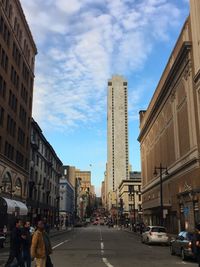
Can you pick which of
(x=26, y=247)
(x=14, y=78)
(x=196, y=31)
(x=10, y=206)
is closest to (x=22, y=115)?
(x=14, y=78)

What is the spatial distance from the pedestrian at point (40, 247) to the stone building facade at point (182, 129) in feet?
101

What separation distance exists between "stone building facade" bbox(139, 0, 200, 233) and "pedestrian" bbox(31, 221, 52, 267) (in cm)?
3065

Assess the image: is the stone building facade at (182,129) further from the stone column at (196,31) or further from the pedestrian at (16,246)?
the pedestrian at (16,246)

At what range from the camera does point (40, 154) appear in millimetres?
83062

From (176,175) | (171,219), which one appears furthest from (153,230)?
(171,219)

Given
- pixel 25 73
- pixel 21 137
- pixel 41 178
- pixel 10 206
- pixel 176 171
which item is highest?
pixel 25 73

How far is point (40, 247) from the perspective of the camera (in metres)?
10.7

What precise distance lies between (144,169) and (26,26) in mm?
41247

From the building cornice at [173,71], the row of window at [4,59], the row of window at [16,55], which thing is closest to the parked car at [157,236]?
the building cornice at [173,71]

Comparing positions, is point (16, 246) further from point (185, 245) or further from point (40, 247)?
point (185, 245)

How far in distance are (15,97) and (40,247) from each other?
4935cm

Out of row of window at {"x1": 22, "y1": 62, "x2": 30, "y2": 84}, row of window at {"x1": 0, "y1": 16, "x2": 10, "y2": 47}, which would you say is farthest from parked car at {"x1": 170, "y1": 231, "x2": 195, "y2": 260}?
row of window at {"x1": 22, "y1": 62, "x2": 30, "y2": 84}

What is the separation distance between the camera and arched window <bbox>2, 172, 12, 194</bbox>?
167ft

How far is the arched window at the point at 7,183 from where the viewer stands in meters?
50.8
